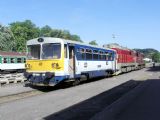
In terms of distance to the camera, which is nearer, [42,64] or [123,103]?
[123,103]

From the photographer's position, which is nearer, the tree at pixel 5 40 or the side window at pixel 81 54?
the side window at pixel 81 54

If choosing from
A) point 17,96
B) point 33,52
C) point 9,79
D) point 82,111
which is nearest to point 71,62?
point 33,52

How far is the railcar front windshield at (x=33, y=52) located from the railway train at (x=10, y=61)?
2219 centimetres

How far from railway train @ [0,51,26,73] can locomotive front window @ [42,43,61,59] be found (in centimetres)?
2332

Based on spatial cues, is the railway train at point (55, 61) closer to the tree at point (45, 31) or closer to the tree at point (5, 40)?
the tree at point (5, 40)

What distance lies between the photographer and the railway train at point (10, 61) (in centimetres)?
4466

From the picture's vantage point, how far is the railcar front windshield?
2241cm

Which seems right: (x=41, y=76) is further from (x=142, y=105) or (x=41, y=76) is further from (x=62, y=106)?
(x=142, y=105)

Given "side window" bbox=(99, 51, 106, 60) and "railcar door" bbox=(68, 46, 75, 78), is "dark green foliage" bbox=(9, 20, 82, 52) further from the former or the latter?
"railcar door" bbox=(68, 46, 75, 78)

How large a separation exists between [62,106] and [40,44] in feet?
27.4

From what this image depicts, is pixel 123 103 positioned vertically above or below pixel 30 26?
below

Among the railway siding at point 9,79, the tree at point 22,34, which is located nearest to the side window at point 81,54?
the railway siding at point 9,79

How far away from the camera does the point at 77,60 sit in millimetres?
23844

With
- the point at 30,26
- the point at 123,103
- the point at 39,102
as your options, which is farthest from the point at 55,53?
the point at 30,26
